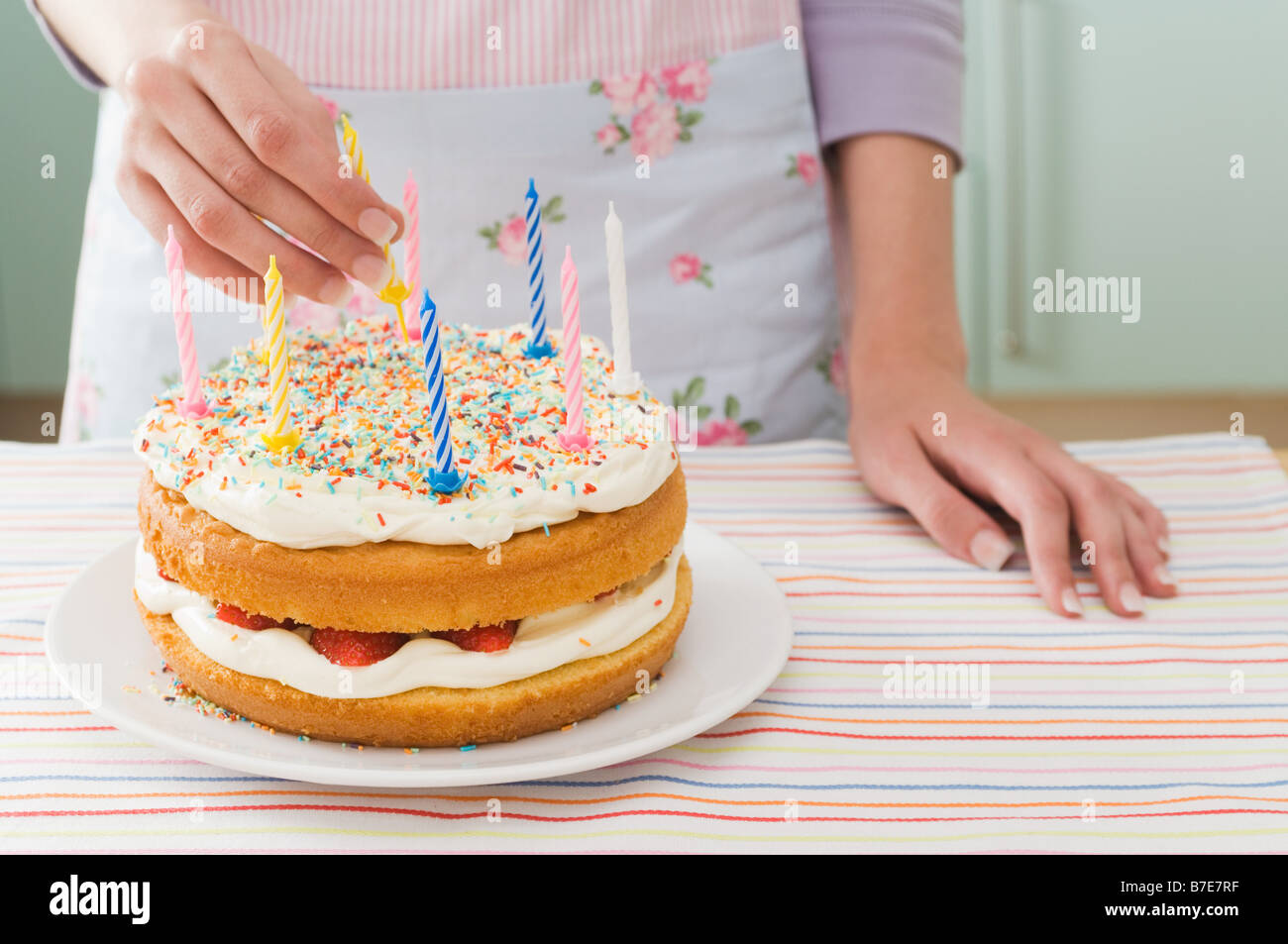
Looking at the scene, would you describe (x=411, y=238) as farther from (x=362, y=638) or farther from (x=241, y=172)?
(x=362, y=638)

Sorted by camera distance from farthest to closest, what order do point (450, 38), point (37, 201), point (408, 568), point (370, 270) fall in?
1. point (37, 201)
2. point (450, 38)
3. point (370, 270)
4. point (408, 568)

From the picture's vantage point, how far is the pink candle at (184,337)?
3.67ft

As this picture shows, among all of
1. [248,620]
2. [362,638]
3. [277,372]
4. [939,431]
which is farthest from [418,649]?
[939,431]

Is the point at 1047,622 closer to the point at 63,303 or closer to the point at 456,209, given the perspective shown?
the point at 456,209

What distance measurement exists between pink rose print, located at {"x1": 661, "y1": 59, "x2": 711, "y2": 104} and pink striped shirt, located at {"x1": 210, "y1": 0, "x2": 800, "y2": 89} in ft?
0.16

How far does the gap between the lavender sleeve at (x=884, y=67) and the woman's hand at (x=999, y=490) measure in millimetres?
441

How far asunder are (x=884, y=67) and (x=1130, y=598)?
36.9 inches

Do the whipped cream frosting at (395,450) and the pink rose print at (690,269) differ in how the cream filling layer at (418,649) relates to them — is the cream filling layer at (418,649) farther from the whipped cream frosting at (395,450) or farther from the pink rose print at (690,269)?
the pink rose print at (690,269)

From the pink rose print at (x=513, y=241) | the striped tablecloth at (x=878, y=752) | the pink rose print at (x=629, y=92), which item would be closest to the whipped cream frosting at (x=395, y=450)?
the striped tablecloth at (x=878, y=752)

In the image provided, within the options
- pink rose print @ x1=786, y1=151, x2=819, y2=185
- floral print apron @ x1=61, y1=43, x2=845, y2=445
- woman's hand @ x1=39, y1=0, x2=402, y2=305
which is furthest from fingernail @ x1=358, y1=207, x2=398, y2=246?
pink rose print @ x1=786, y1=151, x2=819, y2=185

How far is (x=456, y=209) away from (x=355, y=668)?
3.07ft

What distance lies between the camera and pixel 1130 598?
4.22 ft

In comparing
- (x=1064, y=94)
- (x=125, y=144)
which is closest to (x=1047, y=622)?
(x=125, y=144)

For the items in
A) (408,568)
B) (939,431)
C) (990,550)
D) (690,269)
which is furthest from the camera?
(690,269)
